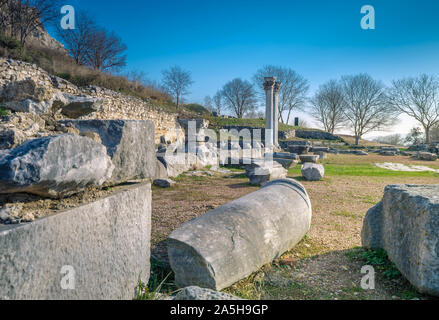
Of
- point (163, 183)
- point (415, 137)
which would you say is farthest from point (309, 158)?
point (415, 137)

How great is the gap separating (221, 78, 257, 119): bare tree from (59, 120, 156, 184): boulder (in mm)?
44725

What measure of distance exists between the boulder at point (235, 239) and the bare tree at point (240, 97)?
43.2 meters

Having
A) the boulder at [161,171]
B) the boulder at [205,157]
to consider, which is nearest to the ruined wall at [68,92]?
the boulder at [161,171]

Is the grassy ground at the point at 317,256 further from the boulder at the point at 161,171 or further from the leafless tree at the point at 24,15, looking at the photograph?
the leafless tree at the point at 24,15

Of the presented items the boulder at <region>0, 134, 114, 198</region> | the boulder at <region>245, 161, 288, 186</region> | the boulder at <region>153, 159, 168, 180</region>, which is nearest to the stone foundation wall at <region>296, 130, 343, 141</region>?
the boulder at <region>245, 161, 288, 186</region>

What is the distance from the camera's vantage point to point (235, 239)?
2.90 m

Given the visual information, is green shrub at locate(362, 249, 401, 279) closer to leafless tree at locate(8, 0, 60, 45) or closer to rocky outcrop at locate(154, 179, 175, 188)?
rocky outcrop at locate(154, 179, 175, 188)

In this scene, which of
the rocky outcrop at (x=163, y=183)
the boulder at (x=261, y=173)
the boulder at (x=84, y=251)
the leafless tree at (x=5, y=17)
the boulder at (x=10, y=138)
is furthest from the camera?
the leafless tree at (x=5, y=17)

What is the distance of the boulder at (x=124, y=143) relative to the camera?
1.99 meters

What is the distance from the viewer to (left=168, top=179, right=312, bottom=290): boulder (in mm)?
2566

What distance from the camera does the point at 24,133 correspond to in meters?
1.77

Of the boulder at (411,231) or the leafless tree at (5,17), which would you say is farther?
the leafless tree at (5,17)

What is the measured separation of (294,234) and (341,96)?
38.2 meters

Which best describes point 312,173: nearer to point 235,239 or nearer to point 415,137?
point 235,239
